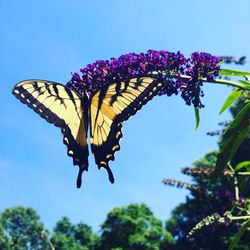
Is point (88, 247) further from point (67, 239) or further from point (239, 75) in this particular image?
point (239, 75)

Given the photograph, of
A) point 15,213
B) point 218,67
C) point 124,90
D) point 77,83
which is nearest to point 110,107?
point 124,90

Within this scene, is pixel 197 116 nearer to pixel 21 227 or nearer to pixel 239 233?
pixel 239 233

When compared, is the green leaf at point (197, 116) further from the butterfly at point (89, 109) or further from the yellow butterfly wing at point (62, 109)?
the yellow butterfly wing at point (62, 109)

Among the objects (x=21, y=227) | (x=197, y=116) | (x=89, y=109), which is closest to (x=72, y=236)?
(x=21, y=227)

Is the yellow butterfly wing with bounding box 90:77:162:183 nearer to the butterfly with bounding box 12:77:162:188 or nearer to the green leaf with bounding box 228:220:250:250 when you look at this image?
the butterfly with bounding box 12:77:162:188

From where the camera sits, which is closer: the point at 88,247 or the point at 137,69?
the point at 137,69
